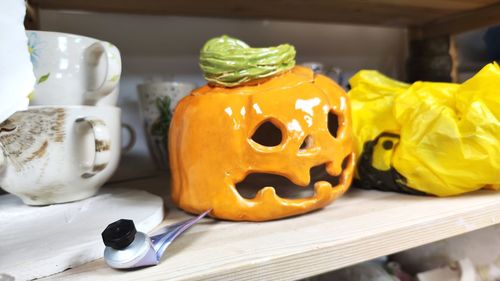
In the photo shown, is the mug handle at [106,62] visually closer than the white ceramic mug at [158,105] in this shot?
Yes

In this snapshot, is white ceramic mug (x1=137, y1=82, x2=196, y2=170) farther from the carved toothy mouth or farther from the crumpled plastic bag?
the crumpled plastic bag

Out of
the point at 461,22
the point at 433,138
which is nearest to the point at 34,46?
the point at 433,138

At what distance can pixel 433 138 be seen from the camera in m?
0.45

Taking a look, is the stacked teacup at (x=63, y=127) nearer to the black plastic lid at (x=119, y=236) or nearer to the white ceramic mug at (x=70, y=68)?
the white ceramic mug at (x=70, y=68)

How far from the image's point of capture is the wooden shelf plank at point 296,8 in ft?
2.16

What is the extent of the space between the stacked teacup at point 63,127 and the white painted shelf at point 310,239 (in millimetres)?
108

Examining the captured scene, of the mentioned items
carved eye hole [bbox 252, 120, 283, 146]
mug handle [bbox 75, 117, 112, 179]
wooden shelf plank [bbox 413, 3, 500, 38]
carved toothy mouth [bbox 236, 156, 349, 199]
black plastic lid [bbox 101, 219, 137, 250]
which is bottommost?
carved toothy mouth [bbox 236, 156, 349, 199]

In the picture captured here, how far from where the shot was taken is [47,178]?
1.33 feet

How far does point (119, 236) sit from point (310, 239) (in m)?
0.16

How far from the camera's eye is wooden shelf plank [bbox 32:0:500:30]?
2.16ft

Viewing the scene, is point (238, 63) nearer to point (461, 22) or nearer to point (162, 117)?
point (162, 117)

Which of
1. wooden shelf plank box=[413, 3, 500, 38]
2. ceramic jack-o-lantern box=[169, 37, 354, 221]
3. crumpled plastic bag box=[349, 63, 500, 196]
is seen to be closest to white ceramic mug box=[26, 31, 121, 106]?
ceramic jack-o-lantern box=[169, 37, 354, 221]

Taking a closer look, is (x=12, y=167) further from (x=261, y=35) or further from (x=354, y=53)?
(x=354, y=53)

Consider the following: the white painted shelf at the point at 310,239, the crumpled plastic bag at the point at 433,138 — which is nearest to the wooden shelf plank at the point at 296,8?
the crumpled plastic bag at the point at 433,138
